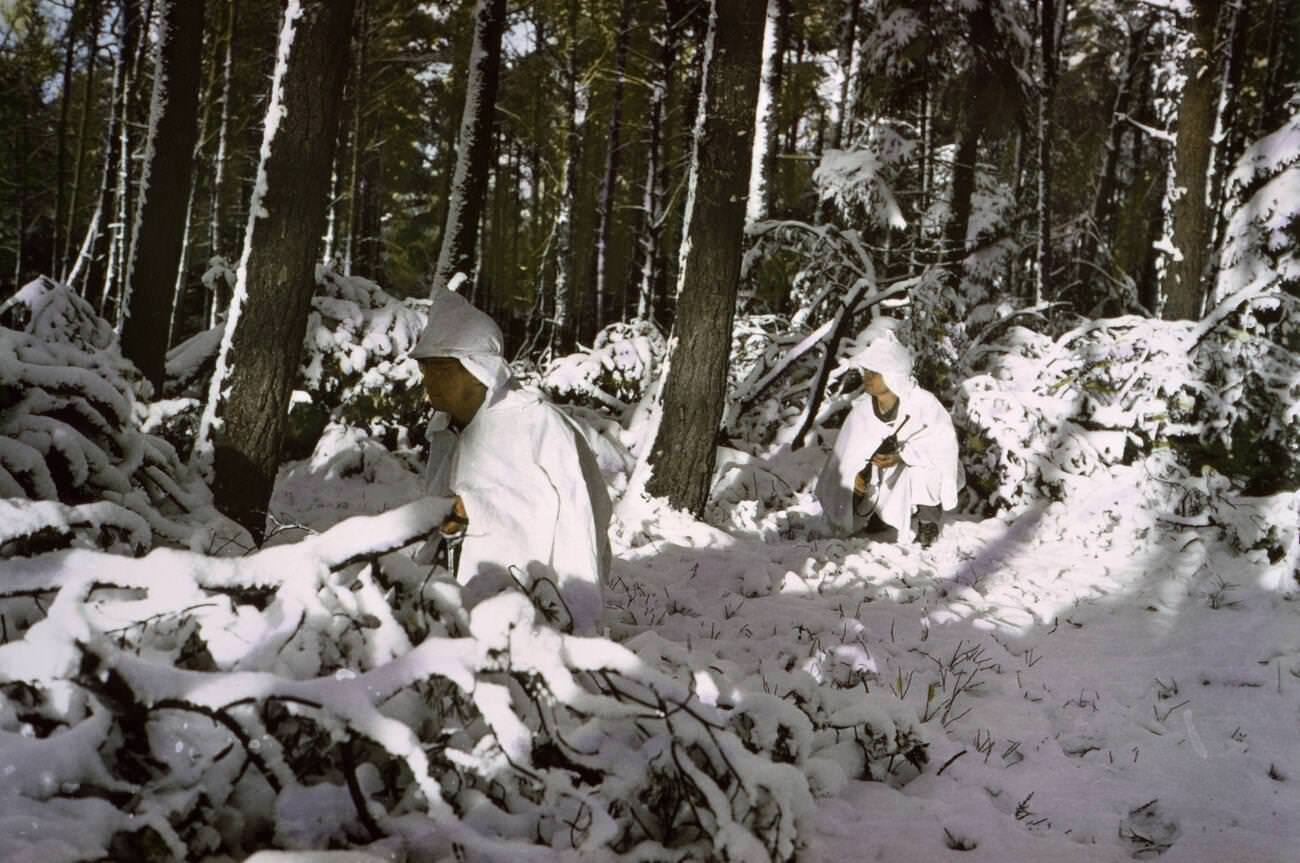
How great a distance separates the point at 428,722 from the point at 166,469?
2.38 meters

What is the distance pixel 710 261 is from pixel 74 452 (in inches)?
201

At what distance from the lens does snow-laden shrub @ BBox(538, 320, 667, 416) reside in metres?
9.72

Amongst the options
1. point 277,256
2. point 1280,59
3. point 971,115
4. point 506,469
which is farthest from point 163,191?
point 1280,59

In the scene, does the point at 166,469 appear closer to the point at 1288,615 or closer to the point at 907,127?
the point at 1288,615

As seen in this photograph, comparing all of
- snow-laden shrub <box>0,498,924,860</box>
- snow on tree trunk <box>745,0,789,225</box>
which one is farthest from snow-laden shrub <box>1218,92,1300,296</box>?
snow-laden shrub <box>0,498,924,860</box>

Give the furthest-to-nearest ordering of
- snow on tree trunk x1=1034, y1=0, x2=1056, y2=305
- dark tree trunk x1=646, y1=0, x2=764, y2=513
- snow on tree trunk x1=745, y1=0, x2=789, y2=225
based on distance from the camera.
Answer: snow on tree trunk x1=1034, y1=0, x2=1056, y2=305 → snow on tree trunk x1=745, y1=0, x2=789, y2=225 → dark tree trunk x1=646, y1=0, x2=764, y2=513

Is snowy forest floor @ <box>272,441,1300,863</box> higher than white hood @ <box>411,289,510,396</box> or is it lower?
lower

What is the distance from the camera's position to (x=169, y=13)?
874 centimetres

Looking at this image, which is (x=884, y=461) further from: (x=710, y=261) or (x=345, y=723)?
(x=345, y=723)

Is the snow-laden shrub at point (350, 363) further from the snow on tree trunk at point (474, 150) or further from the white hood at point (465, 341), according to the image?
the white hood at point (465, 341)

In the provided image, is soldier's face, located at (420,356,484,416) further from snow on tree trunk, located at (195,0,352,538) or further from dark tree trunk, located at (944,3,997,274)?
dark tree trunk, located at (944,3,997,274)

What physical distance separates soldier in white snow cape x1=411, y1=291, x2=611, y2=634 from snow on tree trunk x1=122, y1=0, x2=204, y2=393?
5.64 meters

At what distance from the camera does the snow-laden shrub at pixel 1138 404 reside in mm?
8086

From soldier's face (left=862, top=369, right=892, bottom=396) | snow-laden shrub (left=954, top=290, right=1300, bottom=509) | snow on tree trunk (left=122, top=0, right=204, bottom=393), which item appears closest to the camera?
soldier's face (left=862, top=369, right=892, bottom=396)
